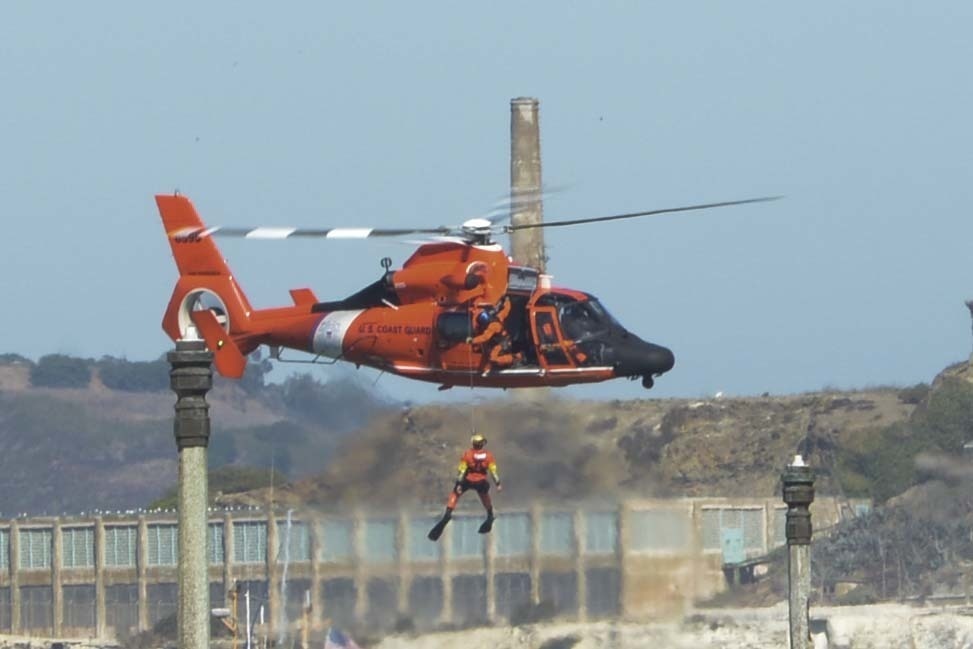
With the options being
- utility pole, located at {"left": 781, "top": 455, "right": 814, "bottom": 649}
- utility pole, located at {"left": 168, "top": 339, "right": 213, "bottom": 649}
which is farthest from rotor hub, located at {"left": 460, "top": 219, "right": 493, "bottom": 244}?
utility pole, located at {"left": 168, "top": 339, "right": 213, "bottom": 649}

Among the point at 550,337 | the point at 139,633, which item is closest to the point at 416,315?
the point at 550,337

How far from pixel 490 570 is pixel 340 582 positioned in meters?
2.93

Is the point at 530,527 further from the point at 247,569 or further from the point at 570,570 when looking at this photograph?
the point at 247,569

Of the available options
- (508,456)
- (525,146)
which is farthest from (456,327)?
(525,146)

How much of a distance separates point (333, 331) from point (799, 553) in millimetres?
10771

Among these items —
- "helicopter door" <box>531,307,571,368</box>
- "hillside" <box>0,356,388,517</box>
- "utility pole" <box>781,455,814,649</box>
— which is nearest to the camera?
"utility pole" <box>781,455,814,649</box>

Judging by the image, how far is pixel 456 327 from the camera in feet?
129

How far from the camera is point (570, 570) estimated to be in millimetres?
47500

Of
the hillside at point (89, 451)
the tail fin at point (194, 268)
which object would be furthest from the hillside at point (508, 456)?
the hillside at point (89, 451)

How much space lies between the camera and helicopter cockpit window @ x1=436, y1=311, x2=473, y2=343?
129ft

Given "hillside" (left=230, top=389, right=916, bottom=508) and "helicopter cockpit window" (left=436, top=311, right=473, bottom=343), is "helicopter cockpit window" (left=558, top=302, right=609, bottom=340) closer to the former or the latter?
"helicopter cockpit window" (left=436, top=311, right=473, bottom=343)

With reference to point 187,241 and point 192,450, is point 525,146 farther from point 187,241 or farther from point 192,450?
point 192,450

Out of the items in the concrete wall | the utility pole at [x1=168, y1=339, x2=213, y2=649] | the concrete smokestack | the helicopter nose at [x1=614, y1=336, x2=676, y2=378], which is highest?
the concrete smokestack

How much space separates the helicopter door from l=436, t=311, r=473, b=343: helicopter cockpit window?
0.92m
